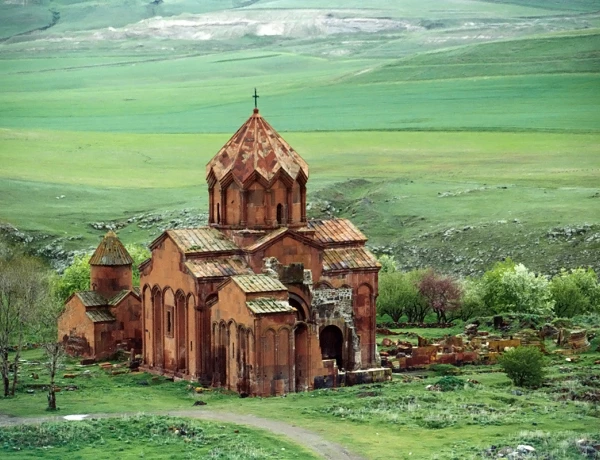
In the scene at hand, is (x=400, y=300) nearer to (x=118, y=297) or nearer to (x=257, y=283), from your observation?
(x=118, y=297)

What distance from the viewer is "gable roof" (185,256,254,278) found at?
5125cm

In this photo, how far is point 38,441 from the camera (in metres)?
40.9

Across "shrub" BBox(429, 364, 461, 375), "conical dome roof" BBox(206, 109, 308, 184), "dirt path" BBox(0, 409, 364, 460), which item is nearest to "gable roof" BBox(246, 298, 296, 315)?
"dirt path" BBox(0, 409, 364, 460)

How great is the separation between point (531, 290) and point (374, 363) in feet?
54.4

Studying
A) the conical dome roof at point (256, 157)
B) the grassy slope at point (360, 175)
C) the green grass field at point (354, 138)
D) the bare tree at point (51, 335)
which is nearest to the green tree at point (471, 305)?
the green grass field at point (354, 138)

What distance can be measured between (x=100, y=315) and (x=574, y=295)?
23608 mm

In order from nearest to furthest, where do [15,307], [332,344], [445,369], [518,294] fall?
[332,344], [445,369], [15,307], [518,294]

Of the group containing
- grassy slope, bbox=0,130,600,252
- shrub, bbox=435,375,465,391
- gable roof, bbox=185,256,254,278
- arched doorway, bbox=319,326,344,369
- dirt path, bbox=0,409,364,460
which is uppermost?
grassy slope, bbox=0,130,600,252

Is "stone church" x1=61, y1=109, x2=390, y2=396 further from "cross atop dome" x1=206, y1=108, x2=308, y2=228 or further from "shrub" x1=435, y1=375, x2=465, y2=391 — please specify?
"shrub" x1=435, y1=375, x2=465, y2=391

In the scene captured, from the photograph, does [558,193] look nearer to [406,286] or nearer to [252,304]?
[406,286]

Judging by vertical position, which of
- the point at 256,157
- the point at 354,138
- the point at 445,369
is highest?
the point at 354,138

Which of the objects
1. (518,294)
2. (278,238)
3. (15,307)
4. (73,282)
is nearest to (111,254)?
(15,307)

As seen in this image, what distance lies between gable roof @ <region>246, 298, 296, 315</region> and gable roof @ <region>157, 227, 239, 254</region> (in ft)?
12.5

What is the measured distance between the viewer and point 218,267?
169ft
